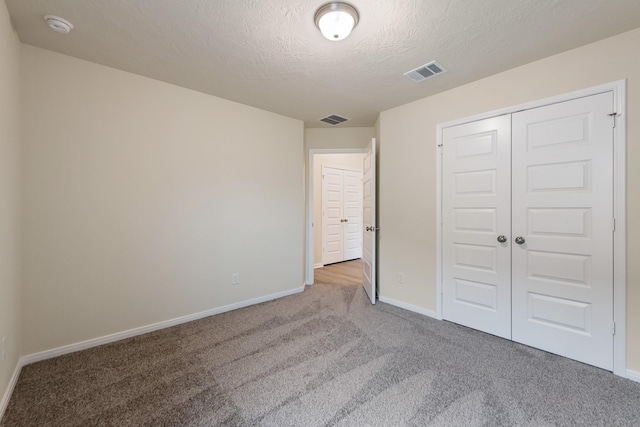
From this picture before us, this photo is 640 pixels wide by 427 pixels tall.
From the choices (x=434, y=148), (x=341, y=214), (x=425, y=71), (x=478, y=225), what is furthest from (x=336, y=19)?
(x=341, y=214)

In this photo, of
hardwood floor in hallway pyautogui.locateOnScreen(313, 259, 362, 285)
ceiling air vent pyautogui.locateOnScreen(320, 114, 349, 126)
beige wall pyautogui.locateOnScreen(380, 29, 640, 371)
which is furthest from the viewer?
hardwood floor in hallway pyautogui.locateOnScreen(313, 259, 362, 285)

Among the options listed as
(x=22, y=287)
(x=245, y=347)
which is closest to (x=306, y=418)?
(x=245, y=347)

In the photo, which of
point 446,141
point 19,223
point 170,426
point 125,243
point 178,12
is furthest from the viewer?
point 446,141

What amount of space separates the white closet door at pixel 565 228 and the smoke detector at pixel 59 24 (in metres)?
3.58

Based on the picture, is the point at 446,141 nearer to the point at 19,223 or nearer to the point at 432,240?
the point at 432,240

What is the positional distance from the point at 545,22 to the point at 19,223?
4.04 m

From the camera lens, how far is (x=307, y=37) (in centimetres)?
190

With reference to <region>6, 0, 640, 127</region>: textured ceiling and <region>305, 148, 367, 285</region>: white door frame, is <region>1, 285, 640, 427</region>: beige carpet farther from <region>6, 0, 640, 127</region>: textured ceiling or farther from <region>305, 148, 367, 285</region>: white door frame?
<region>6, 0, 640, 127</region>: textured ceiling

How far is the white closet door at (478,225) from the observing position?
2404 millimetres

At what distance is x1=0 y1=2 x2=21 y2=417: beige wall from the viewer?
61.3 inches

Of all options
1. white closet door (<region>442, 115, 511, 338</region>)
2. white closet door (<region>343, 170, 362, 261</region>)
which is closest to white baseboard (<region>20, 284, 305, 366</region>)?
white closet door (<region>442, 115, 511, 338</region>)

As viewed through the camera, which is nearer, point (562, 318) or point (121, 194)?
point (562, 318)

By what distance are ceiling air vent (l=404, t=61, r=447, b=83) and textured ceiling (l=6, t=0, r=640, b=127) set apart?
0.06m

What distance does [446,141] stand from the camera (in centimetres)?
276
